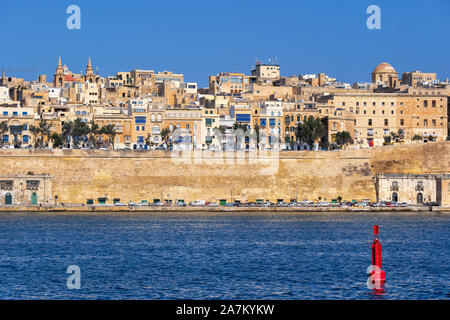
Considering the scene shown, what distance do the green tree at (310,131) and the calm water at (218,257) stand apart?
698 inches

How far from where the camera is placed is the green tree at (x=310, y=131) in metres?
73.4

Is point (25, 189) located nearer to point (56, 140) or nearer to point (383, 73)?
point (56, 140)

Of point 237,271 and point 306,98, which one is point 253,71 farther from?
point 237,271

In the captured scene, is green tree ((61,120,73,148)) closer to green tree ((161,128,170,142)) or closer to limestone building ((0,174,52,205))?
green tree ((161,128,170,142))

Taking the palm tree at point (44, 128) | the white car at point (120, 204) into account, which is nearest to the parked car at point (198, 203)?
the white car at point (120, 204)

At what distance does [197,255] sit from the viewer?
114 feet

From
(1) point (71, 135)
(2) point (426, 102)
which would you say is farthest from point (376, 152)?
(1) point (71, 135)

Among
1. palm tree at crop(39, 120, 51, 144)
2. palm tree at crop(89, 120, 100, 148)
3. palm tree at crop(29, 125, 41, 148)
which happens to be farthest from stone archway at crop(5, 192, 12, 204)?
palm tree at crop(89, 120, 100, 148)

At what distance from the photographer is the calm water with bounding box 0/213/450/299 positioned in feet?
81.5

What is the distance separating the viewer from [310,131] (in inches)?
2891

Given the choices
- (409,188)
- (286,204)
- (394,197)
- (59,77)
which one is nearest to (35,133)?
(286,204)

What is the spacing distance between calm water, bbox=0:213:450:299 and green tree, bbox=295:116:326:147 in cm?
1773

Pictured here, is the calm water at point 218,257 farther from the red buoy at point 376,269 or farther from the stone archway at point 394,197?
the stone archway at point 394,197

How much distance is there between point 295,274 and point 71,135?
149 feet
